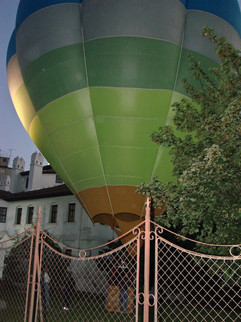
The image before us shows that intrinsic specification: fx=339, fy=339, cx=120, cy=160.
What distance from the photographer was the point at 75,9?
9.83 m

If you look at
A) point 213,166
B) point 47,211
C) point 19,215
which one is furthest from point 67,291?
point 19,215

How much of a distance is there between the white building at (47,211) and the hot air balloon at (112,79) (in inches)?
532

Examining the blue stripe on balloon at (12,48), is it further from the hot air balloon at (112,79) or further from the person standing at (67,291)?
the person standing at (67,291)

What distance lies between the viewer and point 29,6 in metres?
10.5

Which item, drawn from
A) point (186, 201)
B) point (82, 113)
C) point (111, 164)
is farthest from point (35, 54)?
point (186, 201)

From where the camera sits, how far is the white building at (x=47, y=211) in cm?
2353

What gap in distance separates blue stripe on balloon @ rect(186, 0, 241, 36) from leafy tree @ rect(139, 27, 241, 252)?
3174mm

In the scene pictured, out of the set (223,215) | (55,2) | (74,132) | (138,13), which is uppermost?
(55,2)

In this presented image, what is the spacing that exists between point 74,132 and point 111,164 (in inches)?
56.2

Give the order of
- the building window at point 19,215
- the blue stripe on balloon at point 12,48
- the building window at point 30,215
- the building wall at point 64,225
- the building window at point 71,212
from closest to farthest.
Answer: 1. the blue stripe on balloon at point 12,48
2. the building wall at point 64,225
3. the building window at point 71,212
4. the building window at point 30,215
5. the building window at point 19,215

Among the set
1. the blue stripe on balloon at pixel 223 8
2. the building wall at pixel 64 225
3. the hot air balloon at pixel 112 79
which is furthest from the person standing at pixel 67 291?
the building wall at pixel 64 225

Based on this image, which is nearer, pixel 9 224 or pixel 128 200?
pixel 128 200

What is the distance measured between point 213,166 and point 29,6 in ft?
26.7

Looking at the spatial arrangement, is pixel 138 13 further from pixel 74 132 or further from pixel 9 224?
pixel 9 224
